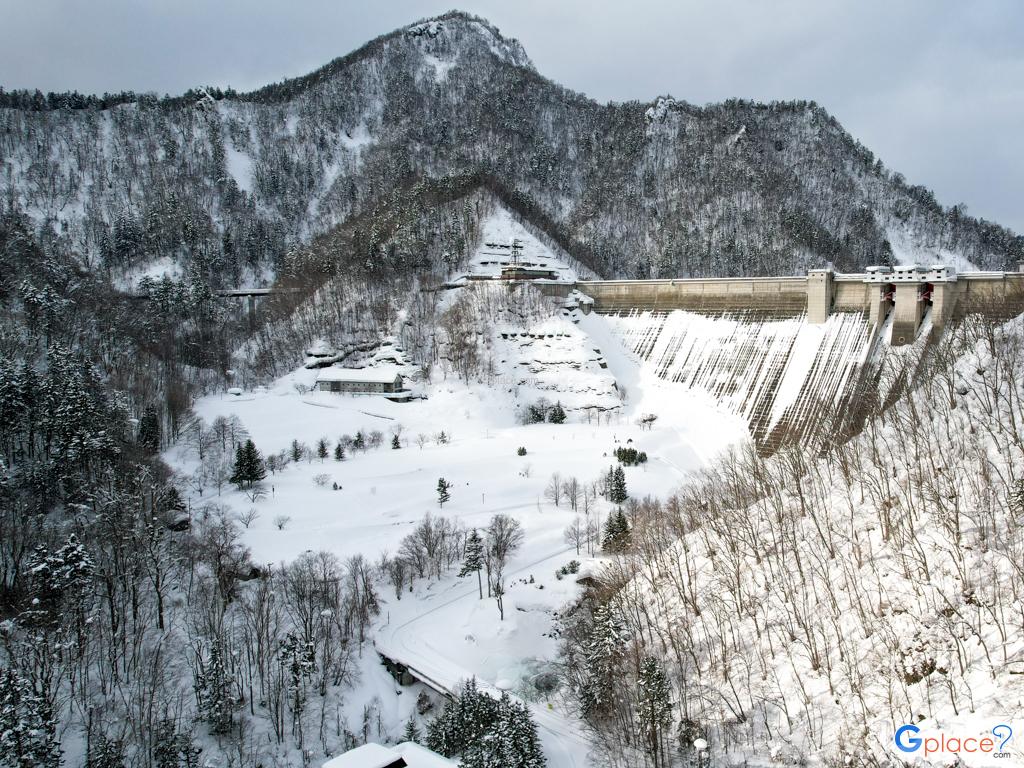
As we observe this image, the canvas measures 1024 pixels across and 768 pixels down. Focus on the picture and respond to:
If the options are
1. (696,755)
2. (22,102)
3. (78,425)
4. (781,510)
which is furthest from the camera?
(22,102)

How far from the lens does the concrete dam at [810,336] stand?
118 ft

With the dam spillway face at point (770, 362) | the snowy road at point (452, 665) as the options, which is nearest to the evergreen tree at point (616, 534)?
the snowy road at point (452, 665)

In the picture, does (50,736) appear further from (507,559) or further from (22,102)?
(22,102)

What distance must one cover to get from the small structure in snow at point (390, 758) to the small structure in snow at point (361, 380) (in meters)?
35.8

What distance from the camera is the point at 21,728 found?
15.3 metres

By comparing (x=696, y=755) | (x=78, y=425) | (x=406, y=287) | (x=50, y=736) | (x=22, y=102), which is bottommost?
(x=50, y=736)

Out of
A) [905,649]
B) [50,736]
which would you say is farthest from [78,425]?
[905,649]

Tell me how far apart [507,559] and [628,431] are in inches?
689

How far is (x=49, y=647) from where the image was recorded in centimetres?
2008

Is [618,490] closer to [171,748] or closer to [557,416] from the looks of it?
[557,416]

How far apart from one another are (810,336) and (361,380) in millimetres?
34897

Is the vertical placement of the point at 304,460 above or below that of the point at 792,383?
below

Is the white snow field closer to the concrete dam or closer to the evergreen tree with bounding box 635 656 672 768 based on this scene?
the concrete dam

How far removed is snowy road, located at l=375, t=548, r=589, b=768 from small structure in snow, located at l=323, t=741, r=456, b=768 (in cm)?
346
